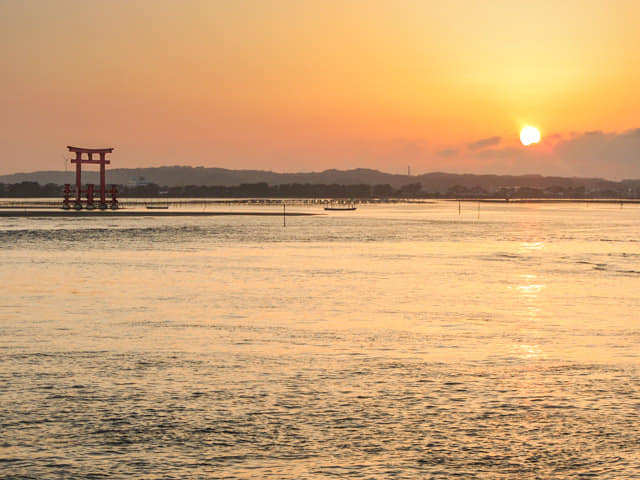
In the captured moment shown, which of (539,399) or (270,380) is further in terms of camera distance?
(270,380)

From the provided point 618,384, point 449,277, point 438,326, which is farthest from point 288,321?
→ point 449,277

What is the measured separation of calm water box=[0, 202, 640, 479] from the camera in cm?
984

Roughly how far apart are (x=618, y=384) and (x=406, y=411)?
389 centimetres

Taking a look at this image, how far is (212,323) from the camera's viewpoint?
20391 millimetres

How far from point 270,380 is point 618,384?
553cm

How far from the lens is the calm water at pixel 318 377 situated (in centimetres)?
984

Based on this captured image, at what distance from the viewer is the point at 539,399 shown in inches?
497

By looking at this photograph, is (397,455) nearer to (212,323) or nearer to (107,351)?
(107,351)

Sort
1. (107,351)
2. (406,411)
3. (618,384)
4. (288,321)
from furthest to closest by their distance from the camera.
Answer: (288,321) → (107,351) → (618,384) → (406,411)

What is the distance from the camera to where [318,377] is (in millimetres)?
14164

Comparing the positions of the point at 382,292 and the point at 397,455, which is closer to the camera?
the point at 397,455

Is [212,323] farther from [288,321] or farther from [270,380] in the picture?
[270,380]

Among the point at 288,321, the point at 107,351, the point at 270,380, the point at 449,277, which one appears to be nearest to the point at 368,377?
the point at 270,380

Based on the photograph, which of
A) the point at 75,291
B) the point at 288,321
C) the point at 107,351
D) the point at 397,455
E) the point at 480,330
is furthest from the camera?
the point at 75,291
